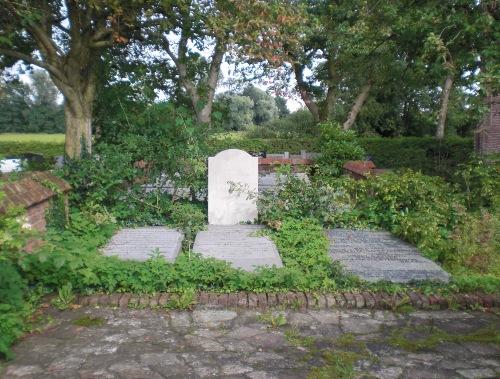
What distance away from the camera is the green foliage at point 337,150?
11.9 meters

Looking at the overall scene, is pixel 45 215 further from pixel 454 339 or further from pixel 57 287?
pixel 454 339

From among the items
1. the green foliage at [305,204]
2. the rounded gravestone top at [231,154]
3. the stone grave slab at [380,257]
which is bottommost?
the stone grave slab at [380,257]

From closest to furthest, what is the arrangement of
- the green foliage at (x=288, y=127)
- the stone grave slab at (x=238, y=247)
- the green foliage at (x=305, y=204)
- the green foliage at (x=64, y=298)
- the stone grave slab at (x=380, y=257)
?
the green foliage at (x=64, y=298)
the stone grave slab at (x=380, y=257)
the stone grave slab at (x=238, y=247)
the green foliage at (x=305, y=204)
the green foliage at (x=288, y=127)

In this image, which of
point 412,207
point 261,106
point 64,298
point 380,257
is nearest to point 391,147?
point 412,207

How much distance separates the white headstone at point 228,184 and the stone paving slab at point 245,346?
3.41m

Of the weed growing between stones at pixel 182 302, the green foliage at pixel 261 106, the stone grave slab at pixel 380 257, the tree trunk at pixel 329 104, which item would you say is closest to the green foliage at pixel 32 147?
the tree trunk at pixel 329 104

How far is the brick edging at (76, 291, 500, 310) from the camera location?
466cm

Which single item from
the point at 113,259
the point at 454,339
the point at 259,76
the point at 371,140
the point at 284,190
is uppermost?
the point at 259,76

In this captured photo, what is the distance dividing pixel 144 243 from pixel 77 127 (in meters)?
3.37

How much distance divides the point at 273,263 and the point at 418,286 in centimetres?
157

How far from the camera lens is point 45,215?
6031 mm

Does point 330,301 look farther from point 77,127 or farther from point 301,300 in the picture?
point 77,127

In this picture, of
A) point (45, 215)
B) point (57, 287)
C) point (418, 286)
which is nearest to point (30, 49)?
point (45, 215)

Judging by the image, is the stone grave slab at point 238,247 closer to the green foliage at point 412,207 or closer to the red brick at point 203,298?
the red brick at point 203,298
